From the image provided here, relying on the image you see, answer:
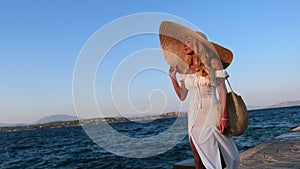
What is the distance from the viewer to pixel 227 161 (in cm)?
304

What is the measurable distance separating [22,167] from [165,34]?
2429cm

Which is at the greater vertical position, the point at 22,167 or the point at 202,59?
the point at 202,59

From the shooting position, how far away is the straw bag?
113 inches

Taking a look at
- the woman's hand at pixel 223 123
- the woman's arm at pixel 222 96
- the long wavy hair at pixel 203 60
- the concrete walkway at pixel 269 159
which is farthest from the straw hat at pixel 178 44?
the concrete walkway at pixel 269 159

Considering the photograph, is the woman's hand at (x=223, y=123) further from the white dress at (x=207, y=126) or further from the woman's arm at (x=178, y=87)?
the woman's arm at (x=178, y=87)

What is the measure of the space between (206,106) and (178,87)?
380 mm

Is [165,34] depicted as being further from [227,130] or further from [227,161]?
[227,161]

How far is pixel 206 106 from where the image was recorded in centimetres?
297

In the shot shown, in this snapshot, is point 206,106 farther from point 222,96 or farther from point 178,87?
point 178,87

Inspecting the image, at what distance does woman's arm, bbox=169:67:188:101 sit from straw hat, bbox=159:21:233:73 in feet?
0.39

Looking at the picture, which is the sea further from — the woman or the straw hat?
the straw hat

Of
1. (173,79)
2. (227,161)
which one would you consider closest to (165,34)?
(173,79)

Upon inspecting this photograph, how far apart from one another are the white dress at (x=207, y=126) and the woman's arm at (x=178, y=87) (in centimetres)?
10

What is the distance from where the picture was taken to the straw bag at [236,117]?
2.87 meters
